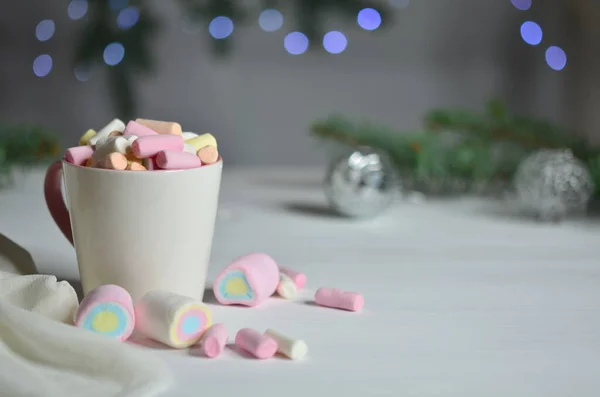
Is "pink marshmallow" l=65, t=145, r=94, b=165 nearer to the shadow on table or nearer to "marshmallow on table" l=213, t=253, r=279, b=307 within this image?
Result: "marshmallow on table" l=213, t=253, r=279, b=307

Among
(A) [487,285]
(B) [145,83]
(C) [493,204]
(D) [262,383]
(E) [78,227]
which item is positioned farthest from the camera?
(B) [145,83]

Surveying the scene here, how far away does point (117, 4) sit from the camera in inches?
63.7

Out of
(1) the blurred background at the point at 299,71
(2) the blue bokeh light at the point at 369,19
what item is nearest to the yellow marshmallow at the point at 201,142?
(2) the blue bokeh light at the point at 369,19

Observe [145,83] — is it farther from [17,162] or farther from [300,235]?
[300,235]

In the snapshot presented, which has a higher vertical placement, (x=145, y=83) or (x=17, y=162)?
(x=145, y=83)

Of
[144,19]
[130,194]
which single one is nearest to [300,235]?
[130,194]

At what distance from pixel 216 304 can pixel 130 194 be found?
154mm

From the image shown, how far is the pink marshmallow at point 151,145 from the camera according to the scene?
66cm

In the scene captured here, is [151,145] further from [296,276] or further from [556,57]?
[556,57]

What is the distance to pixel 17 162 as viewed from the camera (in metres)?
1.25

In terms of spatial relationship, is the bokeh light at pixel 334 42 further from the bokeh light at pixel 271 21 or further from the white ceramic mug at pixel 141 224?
the white ceramic mug at pixel 141 224

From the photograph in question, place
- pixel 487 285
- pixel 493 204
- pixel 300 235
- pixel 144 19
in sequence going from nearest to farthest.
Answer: pixel 487 285
pixel 300 235
pixel 493 204
pixel 144 19

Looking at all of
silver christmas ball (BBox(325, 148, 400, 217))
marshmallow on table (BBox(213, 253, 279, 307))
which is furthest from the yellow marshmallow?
silver christmas ball (BBox(325, 148, 400, 217))

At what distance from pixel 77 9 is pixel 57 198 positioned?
129 centimetres
